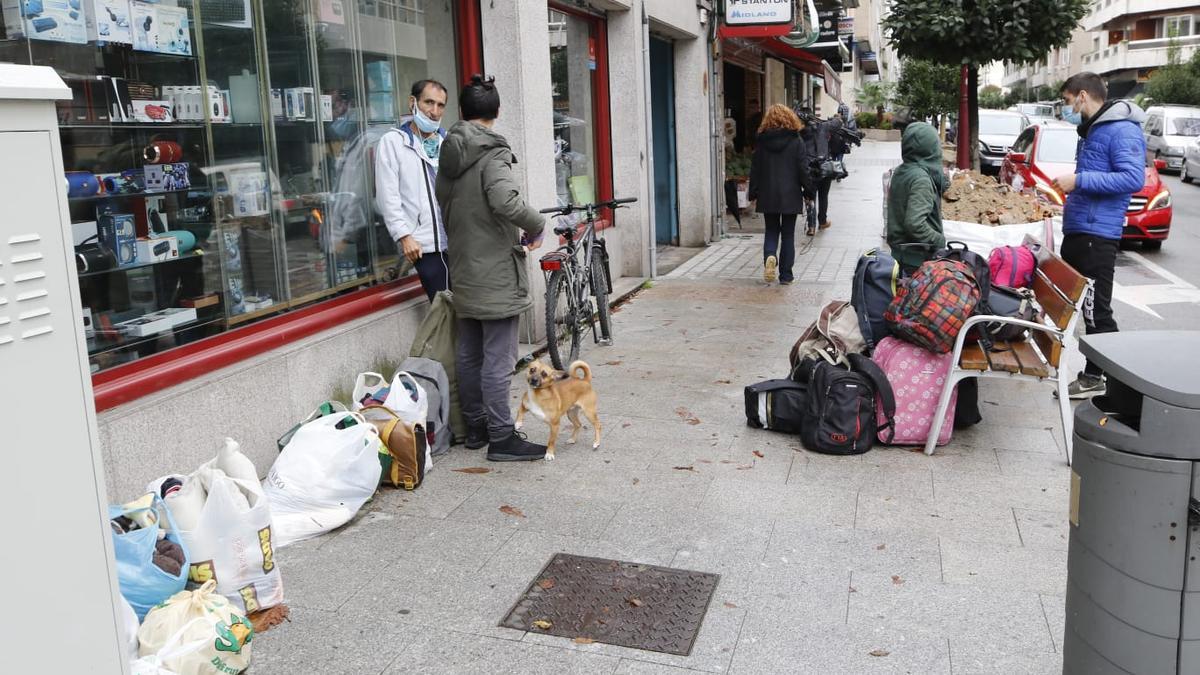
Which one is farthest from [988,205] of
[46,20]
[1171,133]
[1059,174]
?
[1171,133]

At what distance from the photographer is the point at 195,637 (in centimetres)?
327

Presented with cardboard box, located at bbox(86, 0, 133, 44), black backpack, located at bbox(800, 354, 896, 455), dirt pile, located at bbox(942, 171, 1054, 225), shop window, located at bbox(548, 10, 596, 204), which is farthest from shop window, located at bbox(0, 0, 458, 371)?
dirt pile, located at bbox(942, 171, 1054, 225)

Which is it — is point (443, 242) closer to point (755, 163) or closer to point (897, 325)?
point (897, 325)

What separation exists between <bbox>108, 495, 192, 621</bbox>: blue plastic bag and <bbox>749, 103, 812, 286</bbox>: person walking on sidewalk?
8307 millimetres

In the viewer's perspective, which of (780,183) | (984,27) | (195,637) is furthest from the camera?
(984,27)

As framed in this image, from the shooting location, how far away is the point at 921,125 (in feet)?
A: 22.3

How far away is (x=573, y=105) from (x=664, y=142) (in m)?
3.66

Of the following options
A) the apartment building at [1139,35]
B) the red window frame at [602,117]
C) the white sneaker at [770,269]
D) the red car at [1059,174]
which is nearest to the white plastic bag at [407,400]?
the red window frame at [602,117]

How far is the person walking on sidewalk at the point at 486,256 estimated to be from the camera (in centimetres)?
536

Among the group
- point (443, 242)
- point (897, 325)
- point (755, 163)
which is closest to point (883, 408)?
point (897, 325)

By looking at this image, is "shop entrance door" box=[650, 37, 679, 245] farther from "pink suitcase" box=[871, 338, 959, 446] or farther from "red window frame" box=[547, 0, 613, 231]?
"pink suitcase" box=[871, 338, 959, 446]

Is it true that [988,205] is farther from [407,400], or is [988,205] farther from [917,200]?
[407,400]

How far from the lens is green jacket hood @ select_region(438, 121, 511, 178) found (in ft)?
17.5

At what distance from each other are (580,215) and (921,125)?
3.55m
